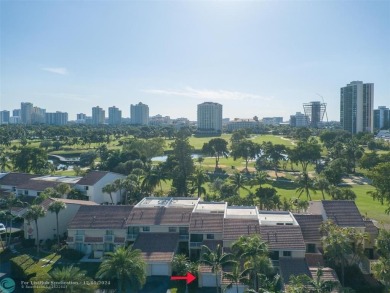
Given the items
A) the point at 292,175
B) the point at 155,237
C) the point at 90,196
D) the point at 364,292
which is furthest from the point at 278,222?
the point at 292,175

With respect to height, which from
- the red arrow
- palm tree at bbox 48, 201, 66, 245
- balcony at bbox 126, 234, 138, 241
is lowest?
the red arrow

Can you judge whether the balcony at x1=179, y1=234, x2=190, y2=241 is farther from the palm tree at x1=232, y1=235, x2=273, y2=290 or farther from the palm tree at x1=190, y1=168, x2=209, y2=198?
the palm tree at x1=190, y1=168, x2=209, y2=198

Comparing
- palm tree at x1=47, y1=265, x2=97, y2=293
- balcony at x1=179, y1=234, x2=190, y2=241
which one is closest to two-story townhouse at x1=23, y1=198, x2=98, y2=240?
balcony at x1=179, y1=234, x2=190, y2=241

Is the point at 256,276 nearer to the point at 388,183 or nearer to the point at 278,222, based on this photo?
the point at 278,222

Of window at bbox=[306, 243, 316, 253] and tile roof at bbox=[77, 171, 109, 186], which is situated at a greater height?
tile roof at bbox=[77, 171, 109, 186]

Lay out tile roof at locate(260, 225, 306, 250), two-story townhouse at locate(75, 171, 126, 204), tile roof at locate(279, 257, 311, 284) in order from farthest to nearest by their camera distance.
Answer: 1. two-story townhouse at locate(75, 171, 126, 204)
2. tile roof at locate(260, 225, 306, 250)
3. tile roof at locate(279, 257, 311, 284)

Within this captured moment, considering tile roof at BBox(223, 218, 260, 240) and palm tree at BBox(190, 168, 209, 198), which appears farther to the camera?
palm tree at BBox(190, 168, 209, 198)

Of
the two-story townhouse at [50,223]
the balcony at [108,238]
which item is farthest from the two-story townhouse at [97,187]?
the balcony at [108,238]

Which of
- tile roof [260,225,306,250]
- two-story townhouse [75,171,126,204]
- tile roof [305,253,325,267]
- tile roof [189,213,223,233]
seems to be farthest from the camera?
two-story townhouse [75,171,126,204]
